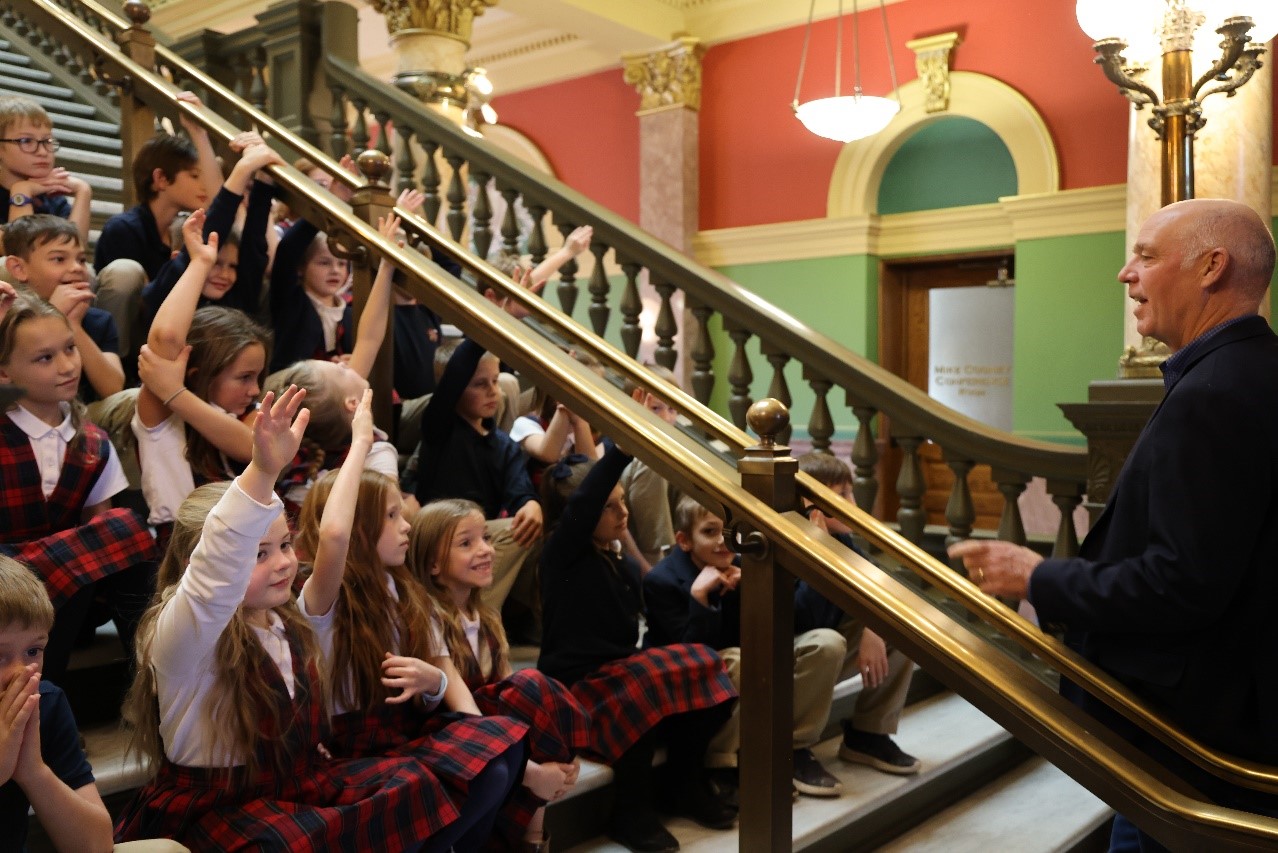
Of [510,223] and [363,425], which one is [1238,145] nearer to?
[510,223]

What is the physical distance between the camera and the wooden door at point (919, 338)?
8.83 metres

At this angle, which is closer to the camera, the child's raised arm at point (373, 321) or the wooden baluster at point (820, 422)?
the child's raised arm at point (373, 321)

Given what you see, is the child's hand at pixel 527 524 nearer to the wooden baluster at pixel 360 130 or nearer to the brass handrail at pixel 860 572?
the brass handrail at pixel 860 572

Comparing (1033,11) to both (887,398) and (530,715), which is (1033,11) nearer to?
(887,398)

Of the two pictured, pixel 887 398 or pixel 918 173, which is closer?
pixel 887 398

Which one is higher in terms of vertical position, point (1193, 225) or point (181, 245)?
point (181, 245)

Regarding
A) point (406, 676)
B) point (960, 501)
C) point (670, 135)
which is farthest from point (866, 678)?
point (670, 135)

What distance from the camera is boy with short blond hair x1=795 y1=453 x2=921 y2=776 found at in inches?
117

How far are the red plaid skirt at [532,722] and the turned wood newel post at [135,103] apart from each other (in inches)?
96.9

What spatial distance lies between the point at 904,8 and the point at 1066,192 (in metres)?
1.97

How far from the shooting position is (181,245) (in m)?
3.43

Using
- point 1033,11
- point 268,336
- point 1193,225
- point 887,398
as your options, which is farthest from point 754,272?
point 1193,225

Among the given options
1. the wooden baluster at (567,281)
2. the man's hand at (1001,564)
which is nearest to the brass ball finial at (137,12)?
the wooden baluster at (567,281)

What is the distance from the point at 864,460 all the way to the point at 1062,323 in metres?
4.82
